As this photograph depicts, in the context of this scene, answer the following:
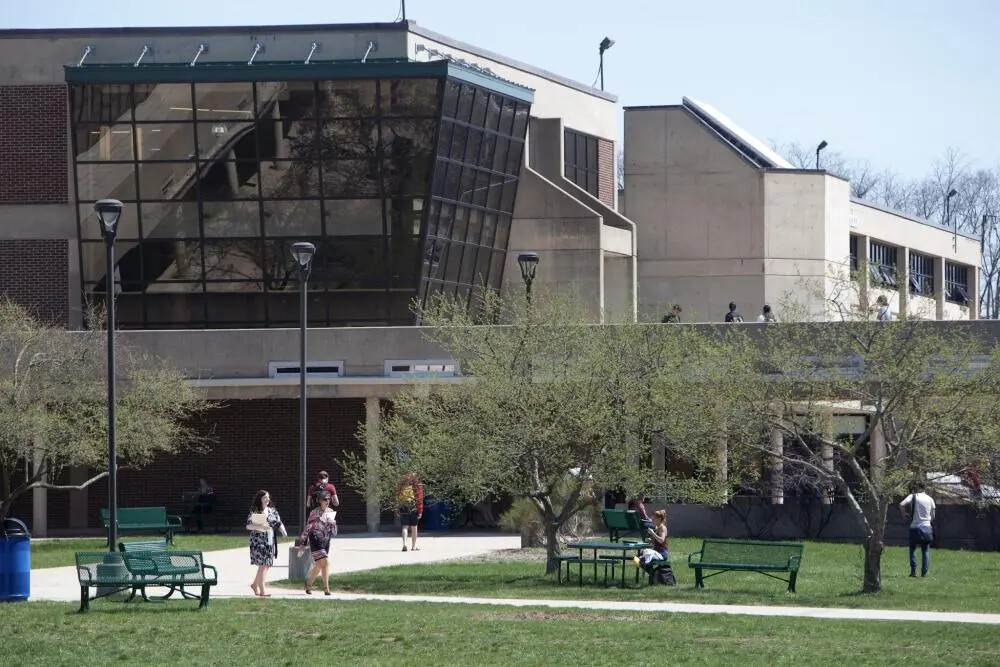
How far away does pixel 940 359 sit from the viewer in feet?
74.9

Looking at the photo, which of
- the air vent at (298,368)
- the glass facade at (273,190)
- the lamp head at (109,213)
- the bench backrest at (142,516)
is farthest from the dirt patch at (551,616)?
the glass facade at (273,190)

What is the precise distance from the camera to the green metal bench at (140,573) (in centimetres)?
1895

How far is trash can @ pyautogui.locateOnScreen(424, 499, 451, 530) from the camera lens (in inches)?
1486

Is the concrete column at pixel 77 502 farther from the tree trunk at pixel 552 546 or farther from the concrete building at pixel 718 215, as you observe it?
the concrete building at pixel 718 215

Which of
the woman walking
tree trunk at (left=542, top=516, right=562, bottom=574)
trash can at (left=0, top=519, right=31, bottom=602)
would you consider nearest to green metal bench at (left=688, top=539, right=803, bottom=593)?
tree trunk at (left=542, top=516, right=562, bottom=574)

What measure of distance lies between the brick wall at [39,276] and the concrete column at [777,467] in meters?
19.9

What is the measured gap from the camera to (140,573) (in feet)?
63.3

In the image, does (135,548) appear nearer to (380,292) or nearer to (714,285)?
(380,292)

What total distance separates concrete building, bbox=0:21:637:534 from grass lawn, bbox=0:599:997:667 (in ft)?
66.4

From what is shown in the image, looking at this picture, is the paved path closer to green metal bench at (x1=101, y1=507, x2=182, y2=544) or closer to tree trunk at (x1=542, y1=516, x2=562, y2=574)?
green metal bench at (x1=101, y1=507, x2=182, y2=544)

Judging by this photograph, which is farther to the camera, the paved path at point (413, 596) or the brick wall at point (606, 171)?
the brick wall at point (606, 171)

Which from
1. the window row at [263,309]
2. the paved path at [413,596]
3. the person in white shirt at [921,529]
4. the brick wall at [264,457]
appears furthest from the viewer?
the window row at [263,309]

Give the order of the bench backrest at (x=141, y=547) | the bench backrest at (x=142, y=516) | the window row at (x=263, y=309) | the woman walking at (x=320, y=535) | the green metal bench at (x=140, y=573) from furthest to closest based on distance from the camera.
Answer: the window row at (x=263, y=309)
the bench backrest at (x=142, y=516)
the bench backrest at (x=141, y=547)
the woman walking at (x=320, y=535)
the green metal bench at (x=140, y=573)

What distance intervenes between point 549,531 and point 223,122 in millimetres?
19901
